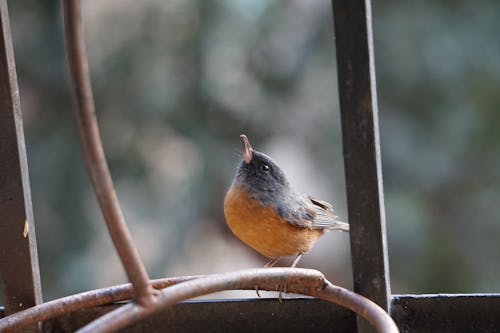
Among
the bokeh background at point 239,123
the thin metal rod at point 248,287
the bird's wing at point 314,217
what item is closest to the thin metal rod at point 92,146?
the thin metal rod at point 248,287

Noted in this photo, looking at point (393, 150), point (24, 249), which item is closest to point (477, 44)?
point (393, 150)

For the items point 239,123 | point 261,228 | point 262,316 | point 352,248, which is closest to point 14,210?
point 262,316

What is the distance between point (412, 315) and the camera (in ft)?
8.54

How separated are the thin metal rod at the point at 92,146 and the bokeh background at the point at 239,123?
2.96 meters

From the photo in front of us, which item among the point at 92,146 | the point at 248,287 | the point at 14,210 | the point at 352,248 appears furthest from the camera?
the point at 14,210

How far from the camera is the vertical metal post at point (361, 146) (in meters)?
2.33

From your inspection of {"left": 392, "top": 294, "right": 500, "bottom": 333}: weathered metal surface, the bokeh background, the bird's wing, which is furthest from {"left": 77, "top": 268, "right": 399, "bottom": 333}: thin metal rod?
the bokeh background

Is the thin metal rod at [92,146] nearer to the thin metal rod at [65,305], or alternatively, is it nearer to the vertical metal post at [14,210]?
the thin metal rod at [65,305]

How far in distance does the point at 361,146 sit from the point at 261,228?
1175mm

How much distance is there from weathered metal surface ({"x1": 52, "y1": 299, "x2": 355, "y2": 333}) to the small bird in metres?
0.76

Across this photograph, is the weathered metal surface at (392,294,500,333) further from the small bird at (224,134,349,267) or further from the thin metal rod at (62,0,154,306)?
the thin metal rod at (62,0,154,306)

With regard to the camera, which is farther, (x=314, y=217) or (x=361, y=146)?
(x=314, y=217)

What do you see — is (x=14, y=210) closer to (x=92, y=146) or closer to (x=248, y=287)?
(x=248, y=287)

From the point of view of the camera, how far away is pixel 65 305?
8.00 ft
